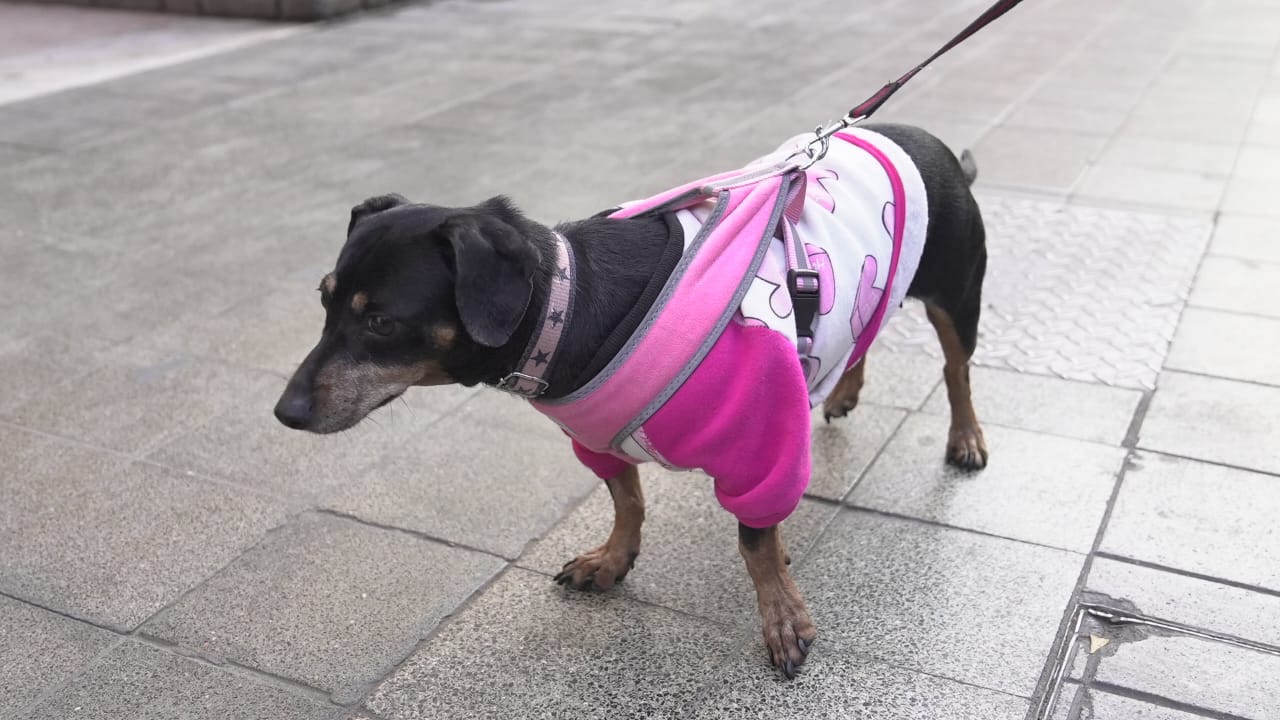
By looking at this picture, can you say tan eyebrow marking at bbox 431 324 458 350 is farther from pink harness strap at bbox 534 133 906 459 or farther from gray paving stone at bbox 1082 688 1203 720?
gray paving stone at bbox 1082 688 1203 720

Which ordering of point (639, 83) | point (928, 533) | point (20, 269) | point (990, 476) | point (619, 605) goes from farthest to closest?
point (639, 83) < point (20, 269) < point (990, 476) < point (928, 533) < point (619, 605)

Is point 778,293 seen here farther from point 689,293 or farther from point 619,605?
point 619,605

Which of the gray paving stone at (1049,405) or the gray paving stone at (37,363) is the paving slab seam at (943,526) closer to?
the gray paving stone at (1049,405)

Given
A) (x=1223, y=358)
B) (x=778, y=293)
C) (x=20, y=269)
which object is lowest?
(x=20, y=269)

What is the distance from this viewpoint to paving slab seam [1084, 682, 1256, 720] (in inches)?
116

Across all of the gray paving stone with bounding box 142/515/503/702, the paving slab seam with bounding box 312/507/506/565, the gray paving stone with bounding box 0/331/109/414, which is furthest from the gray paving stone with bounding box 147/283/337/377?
the gray paving stone with bounding box 142/515/503/702

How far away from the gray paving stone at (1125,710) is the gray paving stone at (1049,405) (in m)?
1.42

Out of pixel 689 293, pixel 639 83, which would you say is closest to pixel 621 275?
pixel 689 293

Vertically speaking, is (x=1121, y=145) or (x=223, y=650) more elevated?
(x=1121, y=145)

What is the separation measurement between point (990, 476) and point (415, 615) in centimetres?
198

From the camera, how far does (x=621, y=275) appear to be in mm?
3025

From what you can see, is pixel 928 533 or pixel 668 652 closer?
pixel 668 652

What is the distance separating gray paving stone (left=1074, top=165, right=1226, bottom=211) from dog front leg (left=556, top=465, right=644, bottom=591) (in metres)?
4.30

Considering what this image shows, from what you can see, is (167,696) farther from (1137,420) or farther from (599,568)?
(1137,420)
